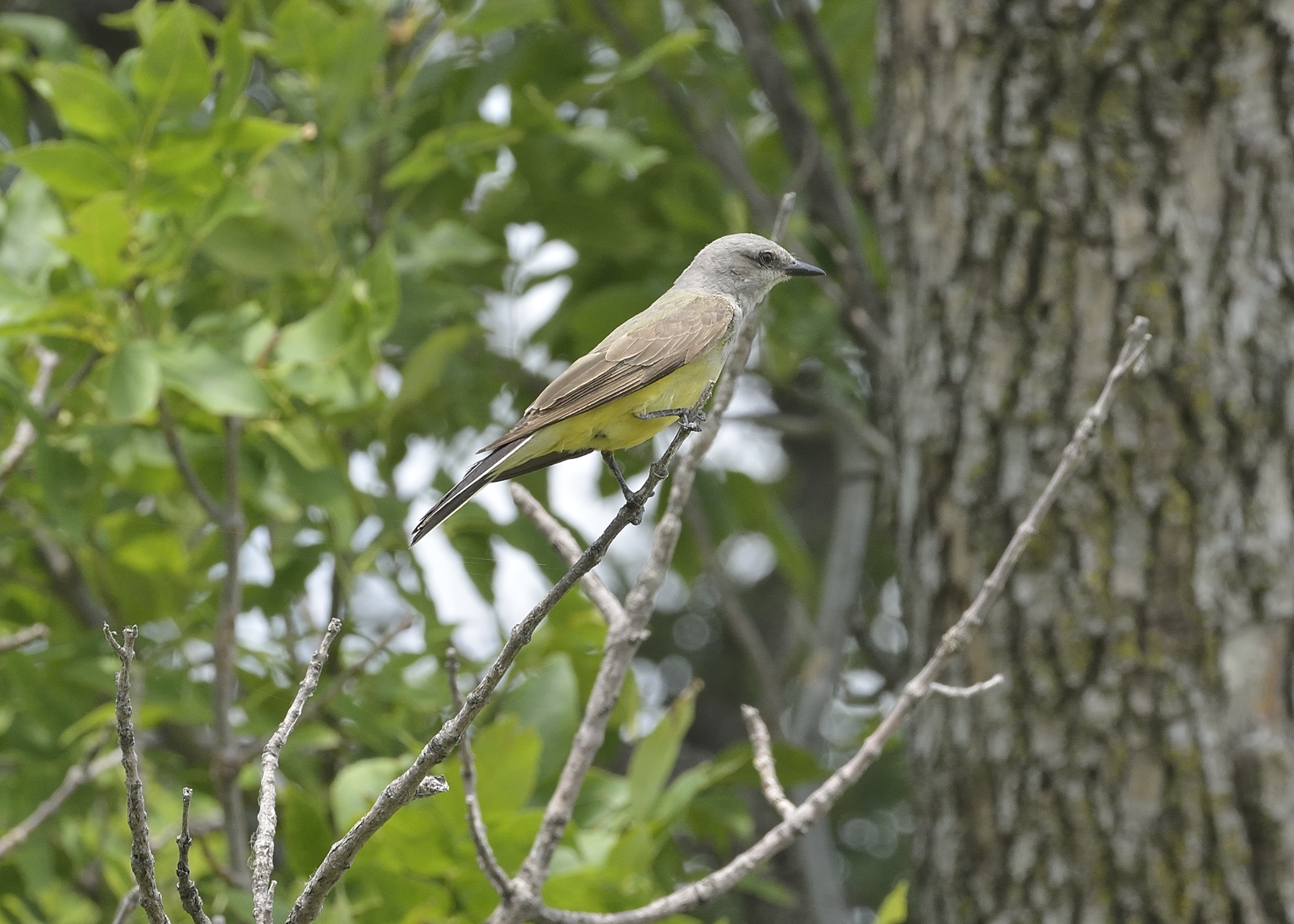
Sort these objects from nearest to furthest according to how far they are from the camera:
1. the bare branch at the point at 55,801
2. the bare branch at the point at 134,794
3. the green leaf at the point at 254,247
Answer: the bare branch at the point at 134,794, the bare branch at the point at 55,801, the green leaf at the point at 254,247

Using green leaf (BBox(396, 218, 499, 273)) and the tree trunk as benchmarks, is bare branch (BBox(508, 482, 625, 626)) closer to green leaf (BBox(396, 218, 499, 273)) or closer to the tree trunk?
green leaf (BBox(396, 218, 499, 273))

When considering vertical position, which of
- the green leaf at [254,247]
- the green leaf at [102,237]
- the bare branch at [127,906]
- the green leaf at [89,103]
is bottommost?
the bare branch at [127,906]

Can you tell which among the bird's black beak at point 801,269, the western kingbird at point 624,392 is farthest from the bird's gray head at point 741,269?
the western kingbird at point 624,392

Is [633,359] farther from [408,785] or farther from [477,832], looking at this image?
[408,785]

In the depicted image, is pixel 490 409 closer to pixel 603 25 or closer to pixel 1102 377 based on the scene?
pixel 603 25

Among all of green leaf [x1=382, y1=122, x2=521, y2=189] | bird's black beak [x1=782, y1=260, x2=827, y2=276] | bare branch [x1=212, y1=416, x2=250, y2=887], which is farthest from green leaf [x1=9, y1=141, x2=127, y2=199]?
bird's black beak [x1=782, y1=260, x2=827, y2=276]

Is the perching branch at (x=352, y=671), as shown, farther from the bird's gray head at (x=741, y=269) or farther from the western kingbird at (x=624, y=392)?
the bird's gray head at (x=741, y=269)

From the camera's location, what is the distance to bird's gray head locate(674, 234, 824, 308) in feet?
11.7

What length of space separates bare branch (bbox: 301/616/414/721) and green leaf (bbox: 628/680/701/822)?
0.69 meters

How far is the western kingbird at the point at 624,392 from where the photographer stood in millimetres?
2693

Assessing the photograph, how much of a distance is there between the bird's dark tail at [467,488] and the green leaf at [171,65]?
1.59 meters

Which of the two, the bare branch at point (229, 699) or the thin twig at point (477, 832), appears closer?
the thin twig at point (477, 832)

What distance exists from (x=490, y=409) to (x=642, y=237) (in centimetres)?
88

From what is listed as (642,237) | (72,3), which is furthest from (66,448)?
(72,3)
